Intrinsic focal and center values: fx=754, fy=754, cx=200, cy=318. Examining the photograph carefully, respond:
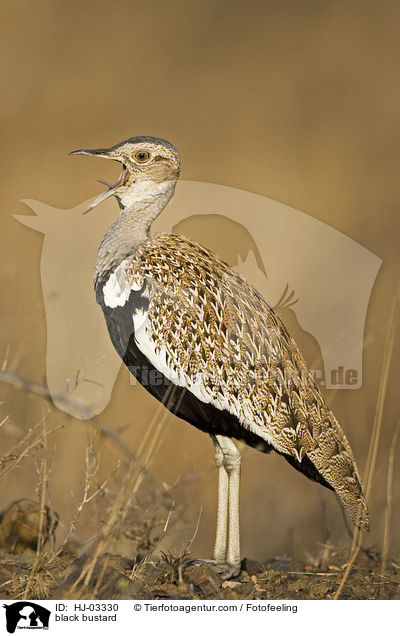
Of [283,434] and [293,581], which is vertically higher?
[283,434]

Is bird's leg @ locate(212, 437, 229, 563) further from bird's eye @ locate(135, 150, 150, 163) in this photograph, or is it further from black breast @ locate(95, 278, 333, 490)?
bird's eye @ locate(135, 150, 150, 163)

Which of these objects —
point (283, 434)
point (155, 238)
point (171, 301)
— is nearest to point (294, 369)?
point (283, 434)

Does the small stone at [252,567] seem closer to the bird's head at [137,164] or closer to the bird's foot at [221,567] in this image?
the bird's foot at [221,567]

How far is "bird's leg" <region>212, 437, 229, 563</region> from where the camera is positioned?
9.50 feet

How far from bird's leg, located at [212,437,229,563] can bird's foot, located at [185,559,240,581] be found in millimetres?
23

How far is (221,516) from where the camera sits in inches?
115

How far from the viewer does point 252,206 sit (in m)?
3.54

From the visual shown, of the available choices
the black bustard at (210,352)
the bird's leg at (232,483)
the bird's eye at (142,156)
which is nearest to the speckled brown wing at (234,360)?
the black bustard at (210,352)

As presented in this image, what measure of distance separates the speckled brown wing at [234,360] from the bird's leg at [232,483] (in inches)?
6.8
